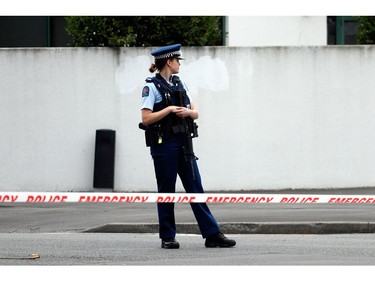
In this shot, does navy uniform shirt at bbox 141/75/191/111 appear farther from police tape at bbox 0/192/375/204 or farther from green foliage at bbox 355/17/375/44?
green foliage at bbox 355/17/375/44

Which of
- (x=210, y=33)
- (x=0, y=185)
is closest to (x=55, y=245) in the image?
Answer: (x=0, y=185)

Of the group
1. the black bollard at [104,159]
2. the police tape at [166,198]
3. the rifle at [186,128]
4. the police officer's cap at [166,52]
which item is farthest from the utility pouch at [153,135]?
the black bollard at [104,159]

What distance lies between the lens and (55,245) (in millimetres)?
10953

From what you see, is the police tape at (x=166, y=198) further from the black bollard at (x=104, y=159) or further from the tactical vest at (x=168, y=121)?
the black bollard at (x=104, y=159)

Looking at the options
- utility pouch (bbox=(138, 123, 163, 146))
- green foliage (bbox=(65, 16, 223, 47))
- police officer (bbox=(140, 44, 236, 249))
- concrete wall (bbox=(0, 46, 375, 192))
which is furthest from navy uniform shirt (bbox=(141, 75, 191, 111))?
green foliage (bbox=(65, 16, 223, 47))

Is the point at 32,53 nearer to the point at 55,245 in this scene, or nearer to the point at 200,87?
the point at 200,87

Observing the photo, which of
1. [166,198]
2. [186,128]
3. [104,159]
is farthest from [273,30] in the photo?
[166,198]

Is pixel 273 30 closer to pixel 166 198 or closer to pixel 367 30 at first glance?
pixel 367 30

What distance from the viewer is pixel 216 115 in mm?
18688

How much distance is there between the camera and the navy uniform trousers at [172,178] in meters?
10.5

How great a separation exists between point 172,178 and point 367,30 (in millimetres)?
10661

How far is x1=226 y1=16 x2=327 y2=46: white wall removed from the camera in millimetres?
22531

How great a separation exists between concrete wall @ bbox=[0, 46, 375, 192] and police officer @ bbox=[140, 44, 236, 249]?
7.94 meters
